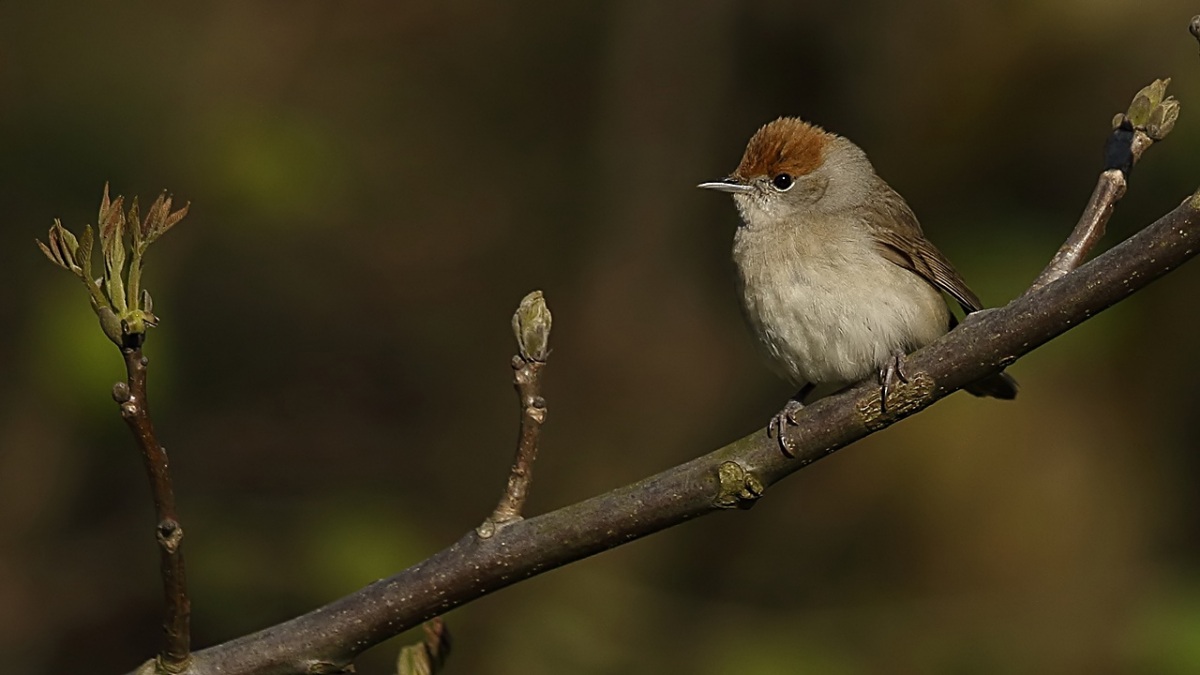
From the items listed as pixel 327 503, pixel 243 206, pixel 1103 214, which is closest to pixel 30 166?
pixel 243 206

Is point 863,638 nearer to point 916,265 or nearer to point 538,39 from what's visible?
point 916,265

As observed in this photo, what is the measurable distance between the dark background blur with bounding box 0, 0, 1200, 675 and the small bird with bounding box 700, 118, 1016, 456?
30cm

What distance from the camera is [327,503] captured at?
189 inches

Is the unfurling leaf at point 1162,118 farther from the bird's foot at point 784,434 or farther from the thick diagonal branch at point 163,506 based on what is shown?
the thick diagonal branch at point 163,506

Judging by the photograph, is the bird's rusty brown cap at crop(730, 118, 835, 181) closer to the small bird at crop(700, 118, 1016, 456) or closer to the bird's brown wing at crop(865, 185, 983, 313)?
the small bird at crop(700, 118, 1016, 456)

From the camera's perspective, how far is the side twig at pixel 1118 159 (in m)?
2.78

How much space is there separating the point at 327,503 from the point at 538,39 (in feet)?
11.9

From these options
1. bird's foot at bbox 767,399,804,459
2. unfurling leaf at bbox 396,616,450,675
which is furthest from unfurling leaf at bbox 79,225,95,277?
bird's foot at bbox 767,399,804,459

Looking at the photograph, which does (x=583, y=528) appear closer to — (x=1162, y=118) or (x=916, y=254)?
(x=1162, y=118)

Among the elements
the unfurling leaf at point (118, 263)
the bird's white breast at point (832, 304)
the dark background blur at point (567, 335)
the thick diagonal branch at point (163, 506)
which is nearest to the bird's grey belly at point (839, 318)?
the bird's white breast at point (832, 304)

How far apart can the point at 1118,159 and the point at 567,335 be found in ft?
13.9

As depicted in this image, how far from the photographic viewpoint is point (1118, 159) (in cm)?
286

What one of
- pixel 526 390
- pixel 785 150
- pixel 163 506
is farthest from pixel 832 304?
pixel 163 506

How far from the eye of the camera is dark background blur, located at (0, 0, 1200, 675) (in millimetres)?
4816
